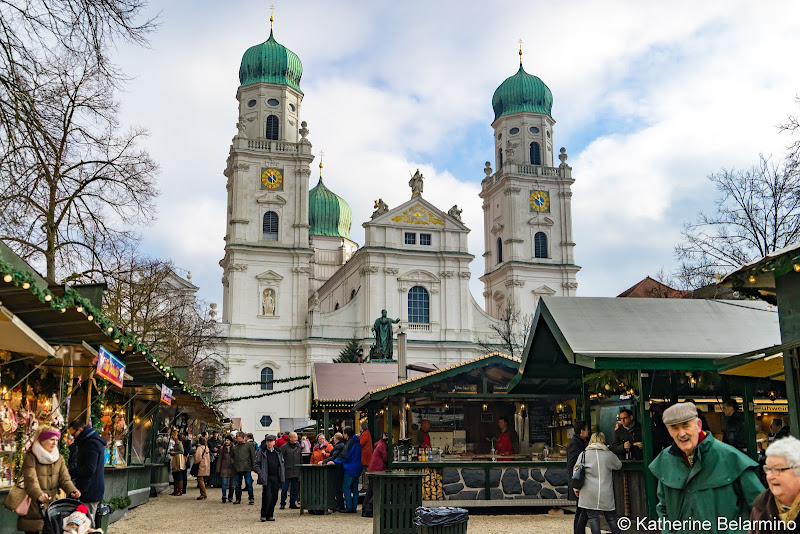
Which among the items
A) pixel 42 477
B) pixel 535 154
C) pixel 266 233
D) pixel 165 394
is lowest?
pixel 42 477

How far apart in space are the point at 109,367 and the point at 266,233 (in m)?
47.5

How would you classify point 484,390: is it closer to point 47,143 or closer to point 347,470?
point 347,470

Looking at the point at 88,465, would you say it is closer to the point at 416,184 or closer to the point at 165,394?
the point at 165,394

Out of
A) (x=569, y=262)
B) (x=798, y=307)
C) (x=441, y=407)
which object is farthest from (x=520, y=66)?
(x=798, y=307)

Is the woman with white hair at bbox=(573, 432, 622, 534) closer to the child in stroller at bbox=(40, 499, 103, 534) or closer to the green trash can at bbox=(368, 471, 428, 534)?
the green trash can at bbox=(368, 471, 428, 534)

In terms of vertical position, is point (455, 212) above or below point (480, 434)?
above

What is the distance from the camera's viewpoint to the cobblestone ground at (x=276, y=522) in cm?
1345

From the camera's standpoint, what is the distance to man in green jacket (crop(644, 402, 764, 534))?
16.4ft

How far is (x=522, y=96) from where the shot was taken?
220 ft

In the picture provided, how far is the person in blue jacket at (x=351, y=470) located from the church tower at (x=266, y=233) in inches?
1607

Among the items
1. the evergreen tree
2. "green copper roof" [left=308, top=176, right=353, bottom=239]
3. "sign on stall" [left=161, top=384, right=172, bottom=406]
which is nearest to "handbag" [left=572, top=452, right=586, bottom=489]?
"sign on stall" [left=161, top=384, right=172, bottom=406]

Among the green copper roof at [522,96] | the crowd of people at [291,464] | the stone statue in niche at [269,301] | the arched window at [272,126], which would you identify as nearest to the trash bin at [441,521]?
the crowd of people at [291,464]

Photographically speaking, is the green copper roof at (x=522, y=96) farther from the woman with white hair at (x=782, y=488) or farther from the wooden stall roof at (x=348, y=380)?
the woman with white hair at (x=782, y=488)

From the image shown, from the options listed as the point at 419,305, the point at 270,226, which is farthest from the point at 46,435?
the point at 270,226
